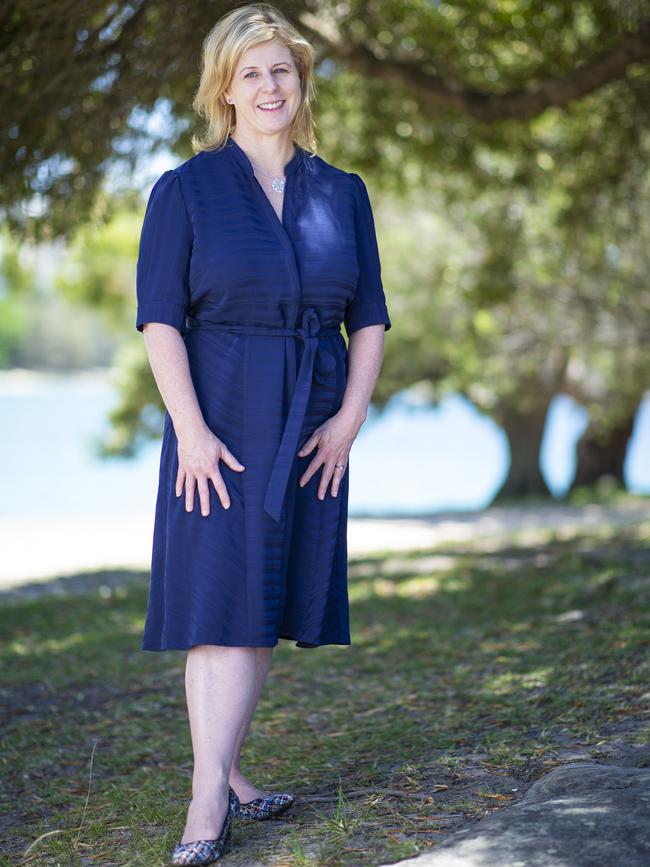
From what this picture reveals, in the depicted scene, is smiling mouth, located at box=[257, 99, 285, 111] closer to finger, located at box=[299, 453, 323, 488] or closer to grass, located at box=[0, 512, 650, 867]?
finger, located at box=[299, 453, 323, 488]

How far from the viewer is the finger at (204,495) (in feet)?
9.62

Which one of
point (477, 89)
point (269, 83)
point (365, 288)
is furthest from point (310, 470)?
point (477, 89)

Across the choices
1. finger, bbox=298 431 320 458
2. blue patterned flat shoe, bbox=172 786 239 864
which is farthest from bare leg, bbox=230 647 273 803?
finger, bbox=298 431 320 458

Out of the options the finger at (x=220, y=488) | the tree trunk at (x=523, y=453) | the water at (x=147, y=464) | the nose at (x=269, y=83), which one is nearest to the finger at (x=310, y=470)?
the finger at (x=220, y=488)

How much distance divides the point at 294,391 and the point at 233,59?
908 mm

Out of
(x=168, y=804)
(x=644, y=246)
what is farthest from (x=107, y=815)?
(x=644, y=246)

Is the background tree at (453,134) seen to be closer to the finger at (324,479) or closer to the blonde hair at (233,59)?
the blonde hair at (233,59)

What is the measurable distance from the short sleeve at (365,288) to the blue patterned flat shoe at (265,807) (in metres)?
1.33

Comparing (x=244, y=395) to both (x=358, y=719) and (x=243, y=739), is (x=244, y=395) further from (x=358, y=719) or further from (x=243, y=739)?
(x=358, y=719)

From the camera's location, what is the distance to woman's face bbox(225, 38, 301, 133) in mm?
3043

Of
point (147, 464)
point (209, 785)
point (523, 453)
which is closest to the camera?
point (209, 785)

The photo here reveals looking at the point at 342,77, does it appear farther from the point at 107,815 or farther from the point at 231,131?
the point at 107,815

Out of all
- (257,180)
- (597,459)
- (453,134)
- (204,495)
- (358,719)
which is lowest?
(358,719)

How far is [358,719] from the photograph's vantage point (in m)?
4.37
